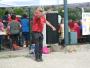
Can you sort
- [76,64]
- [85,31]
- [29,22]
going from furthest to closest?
[29,22] < [85,31] < [76,64]

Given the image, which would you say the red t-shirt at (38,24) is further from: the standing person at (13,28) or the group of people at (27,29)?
the standing person at (13,28)

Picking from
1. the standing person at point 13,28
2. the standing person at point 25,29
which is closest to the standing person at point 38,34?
the standing person at point 13,28

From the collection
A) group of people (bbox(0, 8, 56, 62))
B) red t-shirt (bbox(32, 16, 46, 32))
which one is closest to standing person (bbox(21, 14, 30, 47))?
group of people (bbox(0, 8, 56, 62))

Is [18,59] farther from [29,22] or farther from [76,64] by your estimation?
[29,22]

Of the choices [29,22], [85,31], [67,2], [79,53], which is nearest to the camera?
[79,53]

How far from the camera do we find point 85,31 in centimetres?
1822

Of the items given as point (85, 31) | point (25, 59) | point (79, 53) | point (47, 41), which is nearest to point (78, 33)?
point (85, 31)

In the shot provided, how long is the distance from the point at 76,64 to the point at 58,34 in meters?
5.59

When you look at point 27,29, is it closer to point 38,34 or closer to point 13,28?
point 13,28

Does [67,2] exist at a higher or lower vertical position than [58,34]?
higher

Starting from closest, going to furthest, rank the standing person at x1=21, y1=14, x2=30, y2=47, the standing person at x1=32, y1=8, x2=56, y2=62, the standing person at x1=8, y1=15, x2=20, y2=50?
the standing person at x1=32, y1=8, x2=56, y2=62 < the standing person at x1=8, y1=15, x2=20, y2=50 < the standing person at x1=21, y1=14, x2=30, y2=47

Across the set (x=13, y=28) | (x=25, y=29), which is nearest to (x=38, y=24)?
(x=13, y=28)

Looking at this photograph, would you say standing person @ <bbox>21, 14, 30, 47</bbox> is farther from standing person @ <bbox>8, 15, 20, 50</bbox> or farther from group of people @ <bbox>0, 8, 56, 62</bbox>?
standing person @ <bbox>8, 15, 20, 50</bbox>

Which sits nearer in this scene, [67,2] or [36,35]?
[36,35]
